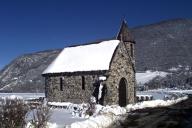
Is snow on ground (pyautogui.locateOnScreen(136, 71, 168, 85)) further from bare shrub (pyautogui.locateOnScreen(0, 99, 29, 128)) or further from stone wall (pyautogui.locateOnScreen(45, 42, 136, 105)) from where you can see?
bare shrub (pyautogui.locateOnScreen(0, 99, 29, 128))

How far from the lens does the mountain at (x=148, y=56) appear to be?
12719 centimetres

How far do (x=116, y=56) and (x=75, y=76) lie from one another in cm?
435

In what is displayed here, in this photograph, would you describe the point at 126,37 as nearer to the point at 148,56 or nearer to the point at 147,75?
the point at 147,75

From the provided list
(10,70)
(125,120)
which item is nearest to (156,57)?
(10,70)

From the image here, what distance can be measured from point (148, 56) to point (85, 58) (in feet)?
357

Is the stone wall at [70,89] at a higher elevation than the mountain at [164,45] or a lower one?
lower

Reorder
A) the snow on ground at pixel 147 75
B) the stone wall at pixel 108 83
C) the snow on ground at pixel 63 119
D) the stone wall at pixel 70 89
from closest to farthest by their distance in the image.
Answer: the snow on ground at pixel 63 119 < the stone wall at pixel 108 83 < the stone wall at pixel 70 89 < the snow on ground at pixel 147 75

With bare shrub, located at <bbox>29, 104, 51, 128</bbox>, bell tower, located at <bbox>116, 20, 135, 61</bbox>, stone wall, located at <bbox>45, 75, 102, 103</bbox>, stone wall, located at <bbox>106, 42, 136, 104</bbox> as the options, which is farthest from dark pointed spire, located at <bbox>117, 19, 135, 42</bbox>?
bare shrub, located at <bbox>29, 104, 51, 128</bbox>

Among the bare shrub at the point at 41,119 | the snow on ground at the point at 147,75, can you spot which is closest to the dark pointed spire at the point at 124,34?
the bare shrub at the point at 41,119

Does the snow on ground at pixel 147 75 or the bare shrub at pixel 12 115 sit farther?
the snow on ground at pixel 147 75

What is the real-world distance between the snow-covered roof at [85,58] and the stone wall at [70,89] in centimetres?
78

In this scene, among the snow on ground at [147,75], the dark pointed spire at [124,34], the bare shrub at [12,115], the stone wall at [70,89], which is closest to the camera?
the bare shrub at [12,115]

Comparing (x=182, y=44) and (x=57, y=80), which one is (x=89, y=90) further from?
(x=182, y=44)

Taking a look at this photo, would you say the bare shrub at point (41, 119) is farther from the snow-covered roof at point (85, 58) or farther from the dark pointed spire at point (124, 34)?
the dark pointed spire at point (124, 34)
